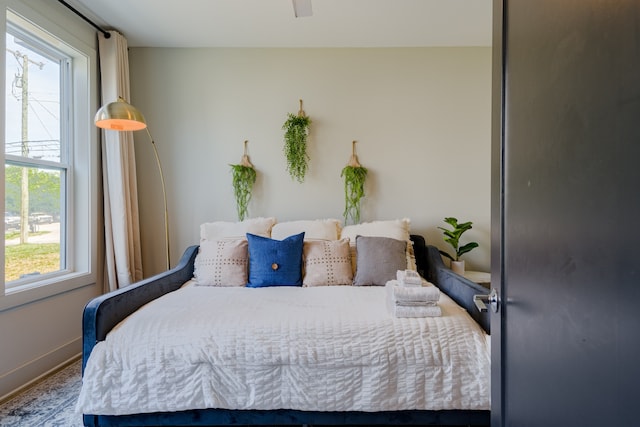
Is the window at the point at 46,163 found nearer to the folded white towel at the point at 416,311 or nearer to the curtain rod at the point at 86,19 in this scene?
the curtain rod at the point at 86,19

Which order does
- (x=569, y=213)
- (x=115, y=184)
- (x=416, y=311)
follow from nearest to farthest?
(x=569, y=213)
(x=416, y=311)
(x=115, y=184)

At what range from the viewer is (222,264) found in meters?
2.39

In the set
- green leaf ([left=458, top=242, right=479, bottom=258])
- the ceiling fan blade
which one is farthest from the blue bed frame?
the ceiling fan blade

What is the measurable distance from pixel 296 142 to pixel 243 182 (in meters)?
0.61

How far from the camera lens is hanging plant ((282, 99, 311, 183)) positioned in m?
2.95

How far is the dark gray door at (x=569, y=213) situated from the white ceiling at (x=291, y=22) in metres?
1.93

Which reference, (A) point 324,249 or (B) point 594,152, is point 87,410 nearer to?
(A) point 324,249

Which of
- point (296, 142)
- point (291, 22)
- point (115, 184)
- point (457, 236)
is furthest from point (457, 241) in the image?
point (115, 184)

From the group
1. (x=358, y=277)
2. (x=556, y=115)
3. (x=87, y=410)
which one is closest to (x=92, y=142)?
(x=87, y=410)

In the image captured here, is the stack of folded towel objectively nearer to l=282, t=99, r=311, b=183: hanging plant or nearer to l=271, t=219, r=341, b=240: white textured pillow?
l=271, t=219, r=341, b=240: white textured pillow

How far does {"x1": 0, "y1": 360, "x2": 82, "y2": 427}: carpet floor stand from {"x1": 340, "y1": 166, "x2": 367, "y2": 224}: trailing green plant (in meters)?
2.30

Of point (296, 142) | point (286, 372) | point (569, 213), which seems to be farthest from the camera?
point (296, 142)

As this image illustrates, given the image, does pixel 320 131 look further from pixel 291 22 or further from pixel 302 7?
pixel 302 7

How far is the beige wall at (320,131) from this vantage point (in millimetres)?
2996
